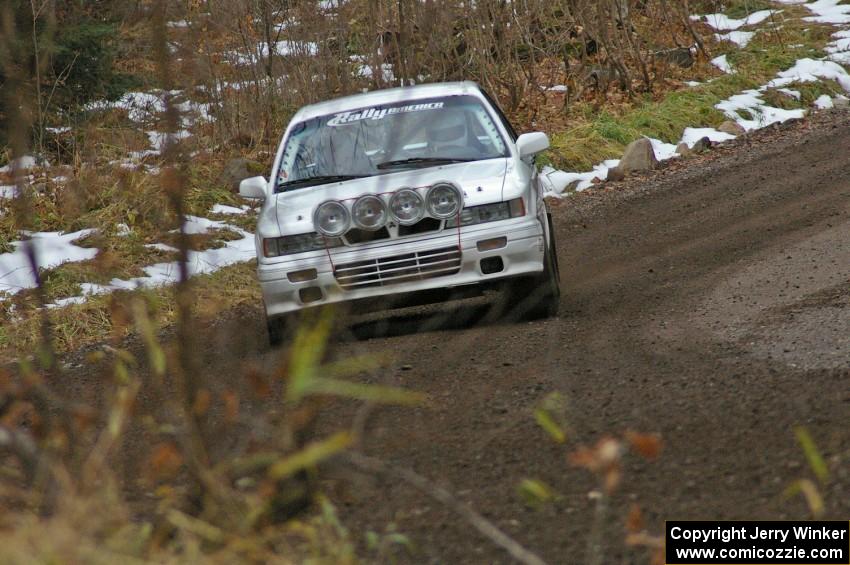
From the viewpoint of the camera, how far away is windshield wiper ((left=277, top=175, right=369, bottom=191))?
822 cm

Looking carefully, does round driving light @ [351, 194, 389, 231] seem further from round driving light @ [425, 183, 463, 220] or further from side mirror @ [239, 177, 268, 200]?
side mirror @ [239, 177, 268, 200]

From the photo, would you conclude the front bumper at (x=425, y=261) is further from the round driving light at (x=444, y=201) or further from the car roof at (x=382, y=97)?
the car roof at (x=382, y=97)

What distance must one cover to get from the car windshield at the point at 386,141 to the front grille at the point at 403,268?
0.80m

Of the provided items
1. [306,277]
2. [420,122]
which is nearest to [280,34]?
[420,122]

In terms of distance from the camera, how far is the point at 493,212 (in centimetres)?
775

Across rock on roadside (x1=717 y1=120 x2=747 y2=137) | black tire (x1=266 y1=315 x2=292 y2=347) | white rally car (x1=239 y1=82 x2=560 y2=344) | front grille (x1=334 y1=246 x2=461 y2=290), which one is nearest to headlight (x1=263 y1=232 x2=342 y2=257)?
white rally car (x1=239 y1=82 x2=560 y2=344)

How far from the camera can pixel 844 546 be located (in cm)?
364

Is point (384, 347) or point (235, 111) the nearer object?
point (384, 347)

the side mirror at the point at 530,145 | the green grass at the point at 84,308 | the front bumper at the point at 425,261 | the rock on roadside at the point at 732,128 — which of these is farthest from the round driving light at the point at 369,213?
the rock on roadside at the point at 732,128

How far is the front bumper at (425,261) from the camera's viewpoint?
7.62 meters

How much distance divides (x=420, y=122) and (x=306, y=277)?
161 cm

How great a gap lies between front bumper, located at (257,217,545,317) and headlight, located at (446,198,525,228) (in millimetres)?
55

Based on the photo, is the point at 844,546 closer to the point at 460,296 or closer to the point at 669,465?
the point at 669,465

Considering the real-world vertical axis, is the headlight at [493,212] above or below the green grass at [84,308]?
above
